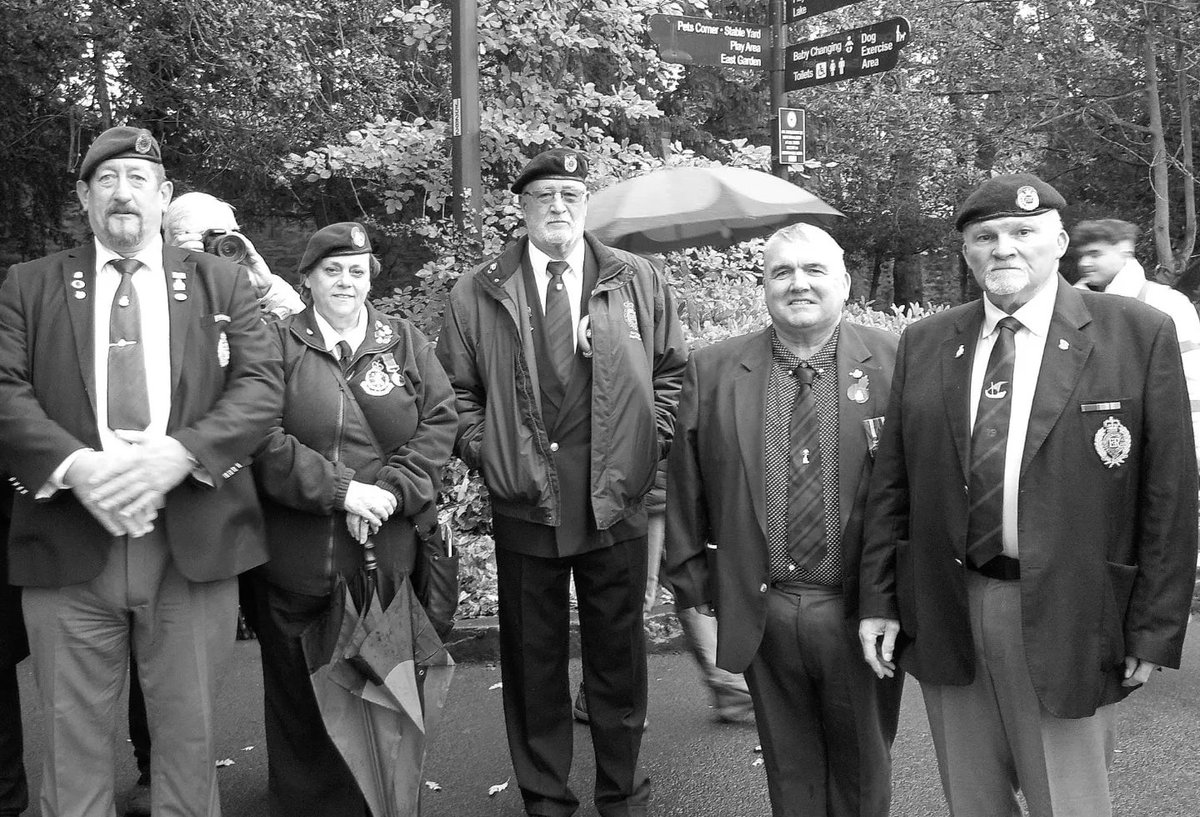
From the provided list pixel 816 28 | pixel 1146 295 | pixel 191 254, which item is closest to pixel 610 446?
pixel 191 254

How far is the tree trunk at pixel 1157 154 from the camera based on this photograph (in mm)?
12070

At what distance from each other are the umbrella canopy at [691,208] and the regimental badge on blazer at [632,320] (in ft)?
9.54

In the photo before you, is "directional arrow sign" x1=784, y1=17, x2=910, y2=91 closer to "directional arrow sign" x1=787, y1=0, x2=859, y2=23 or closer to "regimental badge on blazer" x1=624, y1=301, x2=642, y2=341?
"directional arrow sign" x1=787, y1=0, x2=859, y2=23

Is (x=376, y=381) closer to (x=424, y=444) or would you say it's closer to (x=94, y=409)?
(x=424, y=444)

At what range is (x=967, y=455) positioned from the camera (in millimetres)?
2807

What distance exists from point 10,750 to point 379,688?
1.37 metres

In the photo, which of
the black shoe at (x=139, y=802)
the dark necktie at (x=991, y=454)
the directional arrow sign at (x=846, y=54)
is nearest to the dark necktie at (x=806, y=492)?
the dark necktie at (x=991, y=454)

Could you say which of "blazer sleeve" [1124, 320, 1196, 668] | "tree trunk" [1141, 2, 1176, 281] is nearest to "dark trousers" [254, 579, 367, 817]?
"blazer sleeve" [1124, 320, 1196, 668]

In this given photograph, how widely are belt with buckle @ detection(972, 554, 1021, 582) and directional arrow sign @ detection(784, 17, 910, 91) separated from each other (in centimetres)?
521

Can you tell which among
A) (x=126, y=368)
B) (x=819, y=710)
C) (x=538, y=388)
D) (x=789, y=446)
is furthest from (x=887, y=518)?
(x=126, y=368)

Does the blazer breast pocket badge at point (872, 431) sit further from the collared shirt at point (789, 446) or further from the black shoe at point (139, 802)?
the black shoe at point (139, 802)

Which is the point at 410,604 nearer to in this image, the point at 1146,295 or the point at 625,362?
the point at 625,362

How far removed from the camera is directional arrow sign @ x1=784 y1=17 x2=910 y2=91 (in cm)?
730

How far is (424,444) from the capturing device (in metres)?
3.69
